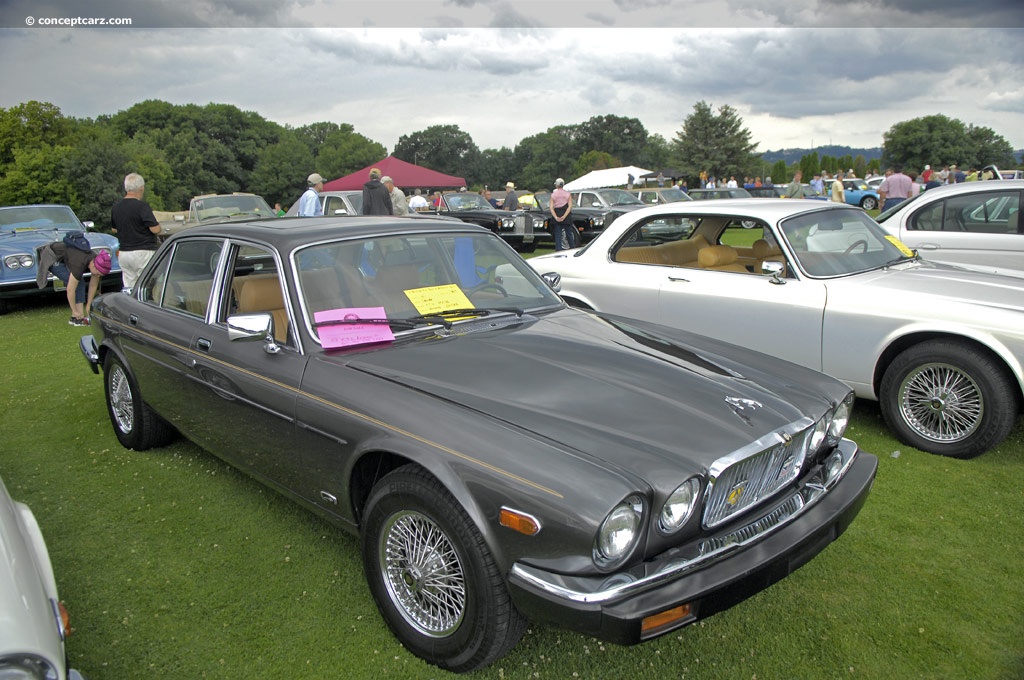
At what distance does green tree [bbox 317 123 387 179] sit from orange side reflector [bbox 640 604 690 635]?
94795mm

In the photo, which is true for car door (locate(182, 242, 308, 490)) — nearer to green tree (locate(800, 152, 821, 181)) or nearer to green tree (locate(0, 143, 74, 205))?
green tree (locate(0, 143, 74, 205))

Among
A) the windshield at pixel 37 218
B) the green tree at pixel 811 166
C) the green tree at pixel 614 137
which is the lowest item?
the windshield at pixel 37 218

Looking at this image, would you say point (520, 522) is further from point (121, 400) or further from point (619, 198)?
point (619, 198)

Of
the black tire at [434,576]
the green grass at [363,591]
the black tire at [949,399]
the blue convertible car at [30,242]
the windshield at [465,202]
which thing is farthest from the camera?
the windshield at [465,202]

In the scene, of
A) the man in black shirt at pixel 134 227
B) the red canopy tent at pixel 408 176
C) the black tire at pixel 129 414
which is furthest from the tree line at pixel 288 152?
the black tire at pixel 129 414

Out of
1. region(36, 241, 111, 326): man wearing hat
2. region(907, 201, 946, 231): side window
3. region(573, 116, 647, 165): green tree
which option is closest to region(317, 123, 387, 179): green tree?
region(573, 116, 647, 165): green tree

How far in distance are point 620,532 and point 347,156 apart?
325ft

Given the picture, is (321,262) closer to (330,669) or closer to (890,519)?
(330,669)

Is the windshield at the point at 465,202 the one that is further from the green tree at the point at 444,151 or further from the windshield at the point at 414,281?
the green tree at the point at 444,151

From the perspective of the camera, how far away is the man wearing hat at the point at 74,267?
8.95 metres

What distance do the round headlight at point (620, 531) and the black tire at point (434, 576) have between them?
368mm

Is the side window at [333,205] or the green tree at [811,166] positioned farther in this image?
the green tree at [811,166]

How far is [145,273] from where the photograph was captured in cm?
446

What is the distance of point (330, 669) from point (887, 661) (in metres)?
2.08
